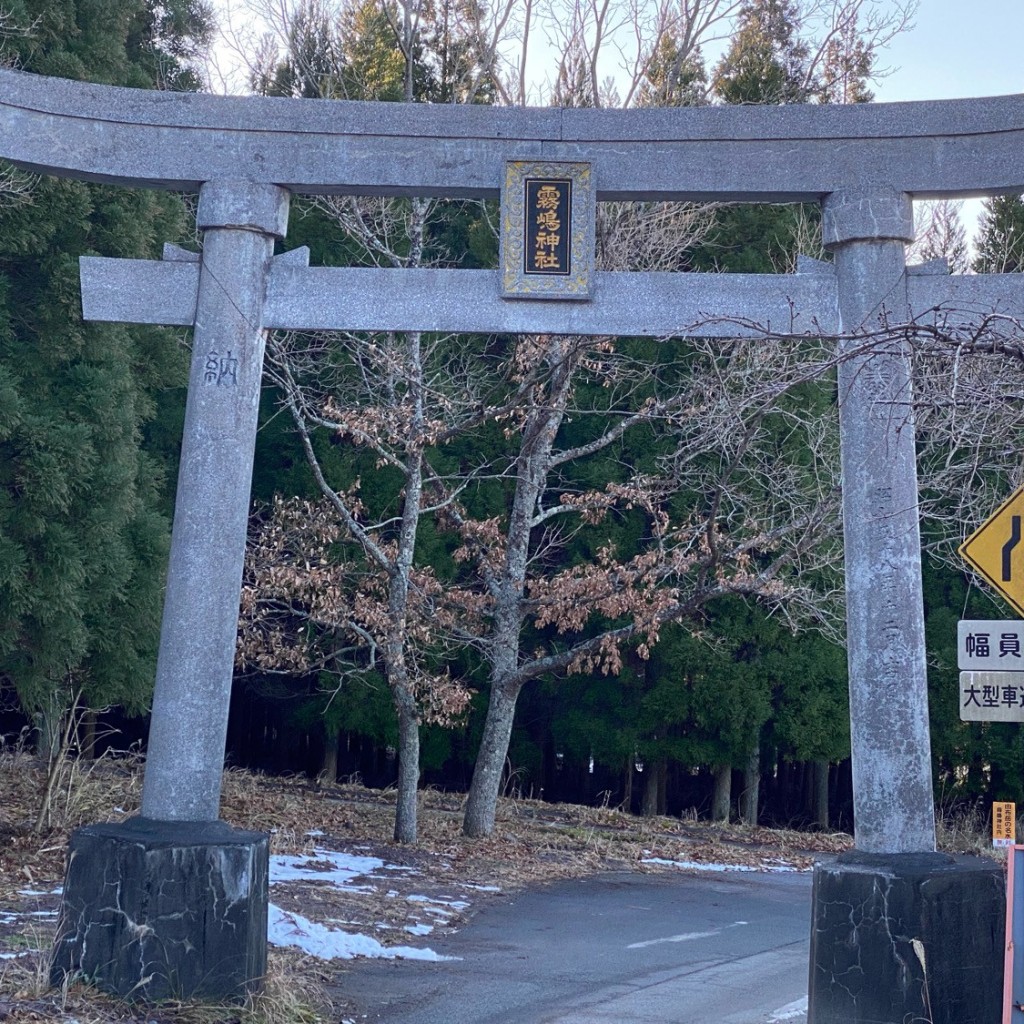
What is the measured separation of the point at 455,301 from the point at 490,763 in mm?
9306

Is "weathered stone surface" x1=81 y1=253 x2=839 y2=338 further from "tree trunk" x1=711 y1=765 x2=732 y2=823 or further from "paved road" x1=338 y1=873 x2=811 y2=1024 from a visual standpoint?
"tree trunk" x1=711 y1=765 x2=732 y2=823

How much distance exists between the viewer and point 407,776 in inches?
578

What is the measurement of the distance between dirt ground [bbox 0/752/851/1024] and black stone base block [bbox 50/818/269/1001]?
0.41ft

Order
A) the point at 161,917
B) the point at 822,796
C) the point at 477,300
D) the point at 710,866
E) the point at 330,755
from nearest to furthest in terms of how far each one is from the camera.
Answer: the point at 161,917 < the point at 477,300 < the point at 710,866 < the point at 330,755 < the point at 822,796

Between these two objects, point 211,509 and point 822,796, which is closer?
point 211,509

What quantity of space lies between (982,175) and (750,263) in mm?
12904

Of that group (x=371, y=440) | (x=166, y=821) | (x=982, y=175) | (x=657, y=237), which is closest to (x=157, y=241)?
(x=371, y=440)

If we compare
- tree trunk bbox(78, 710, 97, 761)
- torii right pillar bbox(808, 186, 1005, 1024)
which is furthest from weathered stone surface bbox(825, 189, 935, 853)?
tree trunk bbox(78, 710, 97, 761)

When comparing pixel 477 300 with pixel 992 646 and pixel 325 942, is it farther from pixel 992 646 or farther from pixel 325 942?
pixel 325 942

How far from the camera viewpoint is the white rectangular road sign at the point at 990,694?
258 inches

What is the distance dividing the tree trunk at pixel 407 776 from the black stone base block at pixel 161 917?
766cm

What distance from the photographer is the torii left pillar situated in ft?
22.2

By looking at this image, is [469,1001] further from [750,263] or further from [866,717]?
[750,263]

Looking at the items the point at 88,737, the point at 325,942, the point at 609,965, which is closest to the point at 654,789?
the point at 88,737
